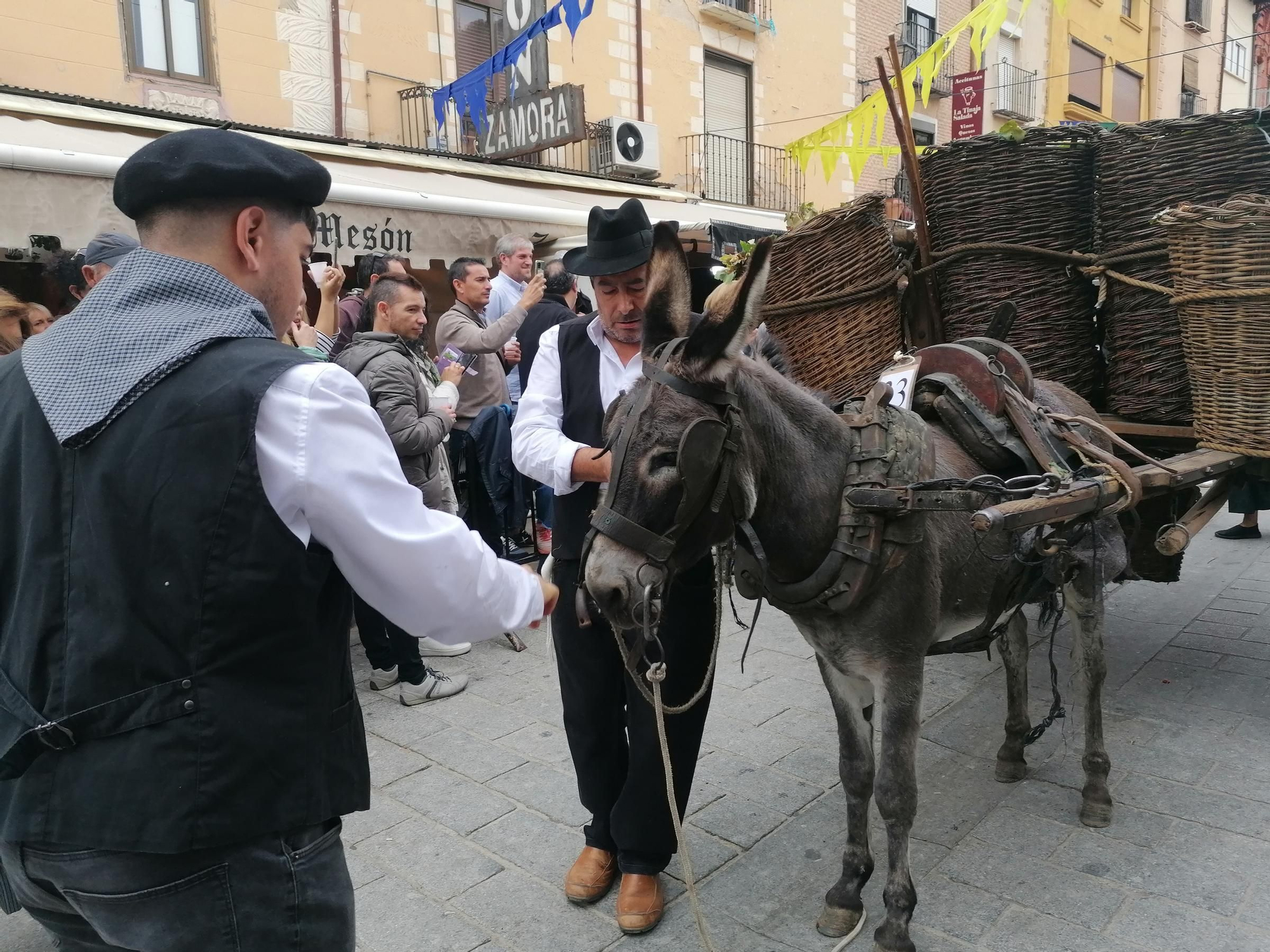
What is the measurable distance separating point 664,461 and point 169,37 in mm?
9495

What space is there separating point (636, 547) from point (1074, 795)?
8.19 ft

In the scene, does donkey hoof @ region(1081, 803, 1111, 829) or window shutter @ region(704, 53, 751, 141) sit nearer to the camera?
donkey hoof @ region(1081, 803, 1111, 829)

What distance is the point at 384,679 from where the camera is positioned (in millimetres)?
4836

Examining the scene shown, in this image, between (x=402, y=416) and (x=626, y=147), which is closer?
(x=402, y=416)

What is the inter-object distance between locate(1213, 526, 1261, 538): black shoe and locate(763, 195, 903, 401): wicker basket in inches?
201

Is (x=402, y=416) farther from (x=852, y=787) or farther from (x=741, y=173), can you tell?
(x=741, y=173)

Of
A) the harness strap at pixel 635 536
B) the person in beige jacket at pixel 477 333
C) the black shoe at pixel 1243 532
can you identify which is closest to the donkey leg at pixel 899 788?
the harness strap at pixel 635 536

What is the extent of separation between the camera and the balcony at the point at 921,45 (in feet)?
59.5

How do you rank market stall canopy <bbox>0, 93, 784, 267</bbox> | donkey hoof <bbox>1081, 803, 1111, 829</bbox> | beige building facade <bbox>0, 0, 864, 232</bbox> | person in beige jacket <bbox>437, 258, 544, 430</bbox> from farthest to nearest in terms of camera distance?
beige building facade <bbox>0, 0, 864, 232</bbox> < person in beige jacket <bbox>437, 258, 544, 430</bbox> < market stall canopy <bbox>0, 93, 784, 267</bbox> < donkey hoof <bbox>1081, 803, 1111, 829</bbox>

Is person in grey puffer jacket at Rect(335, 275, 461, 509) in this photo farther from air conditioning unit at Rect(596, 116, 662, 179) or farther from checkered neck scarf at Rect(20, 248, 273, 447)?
air conditioning unit at Rect(596, 116, 662, 179)

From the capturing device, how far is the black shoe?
7.20m

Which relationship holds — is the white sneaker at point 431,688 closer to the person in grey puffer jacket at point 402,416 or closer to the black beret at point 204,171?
the person in grey puffer jacket at point 402,416

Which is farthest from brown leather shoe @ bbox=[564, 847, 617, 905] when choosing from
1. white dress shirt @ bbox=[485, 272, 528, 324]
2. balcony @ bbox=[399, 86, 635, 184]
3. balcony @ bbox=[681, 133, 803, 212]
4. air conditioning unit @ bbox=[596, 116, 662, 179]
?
balcony @ bbox=[681, 133, 803, 212]

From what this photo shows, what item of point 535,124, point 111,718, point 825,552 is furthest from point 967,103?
point 111,718
